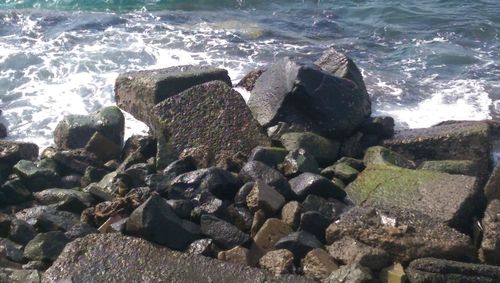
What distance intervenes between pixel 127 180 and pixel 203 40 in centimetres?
721

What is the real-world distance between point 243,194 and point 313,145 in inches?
63.7

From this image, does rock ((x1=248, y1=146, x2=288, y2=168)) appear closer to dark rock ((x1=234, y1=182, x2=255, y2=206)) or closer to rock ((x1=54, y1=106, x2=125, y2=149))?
Answer: dark rock ((x1=234, y1=182, x2=255, y2=206))

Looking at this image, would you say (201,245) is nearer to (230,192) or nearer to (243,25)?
(230,192)

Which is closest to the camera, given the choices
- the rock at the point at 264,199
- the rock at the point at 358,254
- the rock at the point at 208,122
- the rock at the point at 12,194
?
the rock at the point at 358,254

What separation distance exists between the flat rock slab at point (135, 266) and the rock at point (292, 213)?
91cm

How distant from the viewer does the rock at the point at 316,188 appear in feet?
20.2

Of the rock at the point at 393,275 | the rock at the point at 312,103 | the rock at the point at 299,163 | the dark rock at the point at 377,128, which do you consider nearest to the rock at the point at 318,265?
the rock at the point at 393,275

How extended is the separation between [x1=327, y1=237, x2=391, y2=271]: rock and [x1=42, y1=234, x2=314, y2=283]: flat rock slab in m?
0.47

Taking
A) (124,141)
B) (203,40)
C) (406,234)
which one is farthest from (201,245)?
(203,40)

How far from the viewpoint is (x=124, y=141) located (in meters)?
8.32

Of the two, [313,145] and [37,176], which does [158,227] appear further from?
[313,145]

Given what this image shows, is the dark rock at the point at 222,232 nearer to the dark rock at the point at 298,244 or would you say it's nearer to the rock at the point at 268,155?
the dark rock at the point at 298,244

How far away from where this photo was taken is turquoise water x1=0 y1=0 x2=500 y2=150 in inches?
403

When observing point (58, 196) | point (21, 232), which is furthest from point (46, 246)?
point (58, 196)
